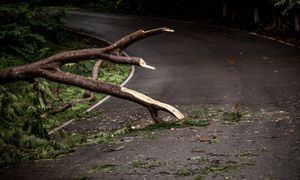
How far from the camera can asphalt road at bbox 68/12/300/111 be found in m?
14.5

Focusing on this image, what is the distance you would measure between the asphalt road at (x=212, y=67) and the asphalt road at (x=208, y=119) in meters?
0.04

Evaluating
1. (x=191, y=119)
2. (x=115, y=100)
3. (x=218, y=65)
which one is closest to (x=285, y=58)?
(x=218, y=65)

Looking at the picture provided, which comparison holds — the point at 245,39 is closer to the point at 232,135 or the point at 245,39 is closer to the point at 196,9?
the point at 196,9

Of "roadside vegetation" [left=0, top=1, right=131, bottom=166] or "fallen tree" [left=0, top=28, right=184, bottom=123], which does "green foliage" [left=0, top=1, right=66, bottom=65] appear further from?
"fallen tree" [left=0, top=28, right=184, bottom=123]

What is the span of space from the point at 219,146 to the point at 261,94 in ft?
19.5

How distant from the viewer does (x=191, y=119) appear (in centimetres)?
1148

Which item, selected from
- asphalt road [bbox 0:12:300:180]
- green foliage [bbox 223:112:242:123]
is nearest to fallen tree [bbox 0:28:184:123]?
asphalt road [bbox 0:12:300:180]

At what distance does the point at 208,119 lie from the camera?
11.5 meters

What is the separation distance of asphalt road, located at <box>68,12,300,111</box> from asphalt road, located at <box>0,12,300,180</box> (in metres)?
0.04

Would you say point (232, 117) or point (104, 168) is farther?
point (232, 117)

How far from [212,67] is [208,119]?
28.3ft

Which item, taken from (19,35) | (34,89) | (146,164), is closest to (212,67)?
(19,35)

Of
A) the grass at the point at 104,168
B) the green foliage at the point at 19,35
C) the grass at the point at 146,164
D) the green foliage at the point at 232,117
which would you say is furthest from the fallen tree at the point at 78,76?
the green foliage at the point at 19,35

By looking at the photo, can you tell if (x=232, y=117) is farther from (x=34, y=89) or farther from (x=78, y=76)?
(x=34, y=89)
